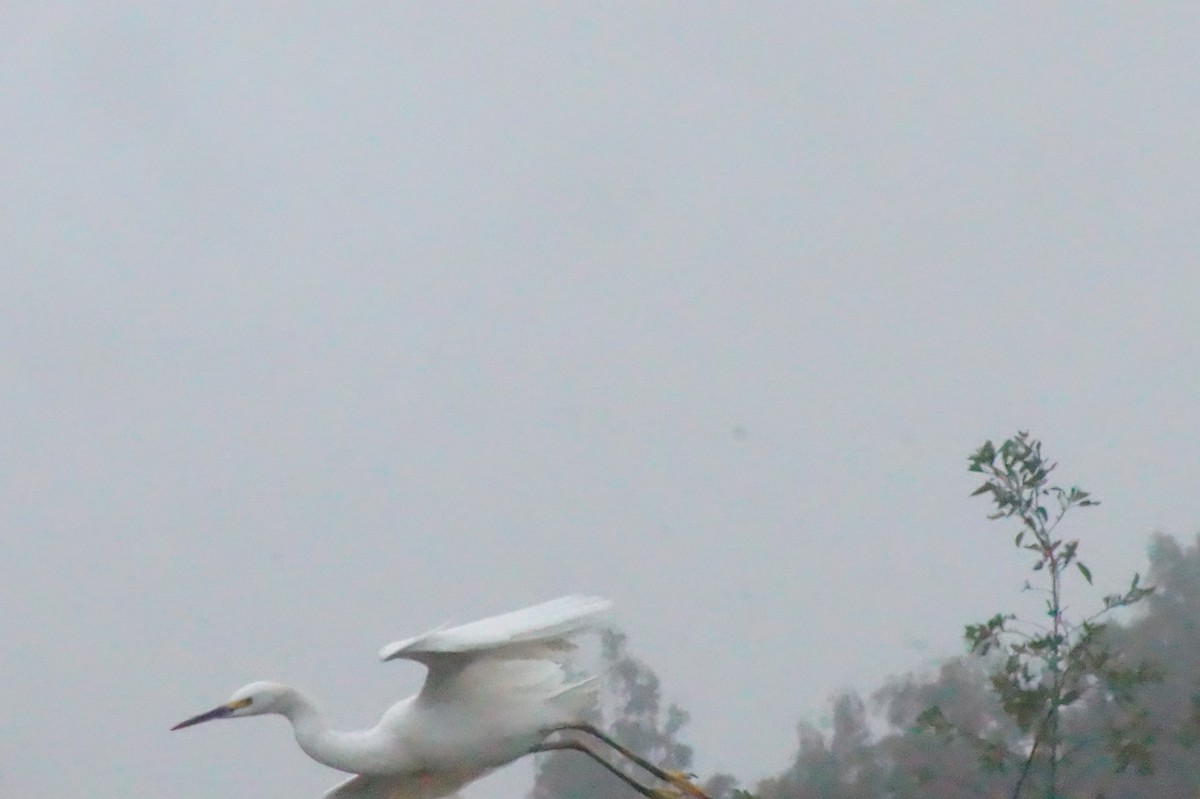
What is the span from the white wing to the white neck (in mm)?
256

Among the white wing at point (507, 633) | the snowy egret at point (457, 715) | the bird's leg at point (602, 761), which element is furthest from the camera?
the bird's leg at point (602, 761)

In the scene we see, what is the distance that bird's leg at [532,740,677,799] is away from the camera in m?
3.29

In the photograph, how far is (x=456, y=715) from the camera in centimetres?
313

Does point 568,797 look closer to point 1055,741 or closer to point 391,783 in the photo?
point 391,783

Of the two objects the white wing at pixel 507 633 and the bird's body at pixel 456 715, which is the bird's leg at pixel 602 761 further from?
the white wing at pixel 507 633

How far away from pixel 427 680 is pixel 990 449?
120 centimetres

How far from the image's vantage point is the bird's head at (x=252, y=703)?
3.14m

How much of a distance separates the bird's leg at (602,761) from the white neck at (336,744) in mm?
298

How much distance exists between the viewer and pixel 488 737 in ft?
10.3

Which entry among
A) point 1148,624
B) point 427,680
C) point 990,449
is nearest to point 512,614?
point 427,680

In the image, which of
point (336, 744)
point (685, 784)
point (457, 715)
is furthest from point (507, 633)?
point (685, 784)

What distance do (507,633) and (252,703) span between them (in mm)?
604

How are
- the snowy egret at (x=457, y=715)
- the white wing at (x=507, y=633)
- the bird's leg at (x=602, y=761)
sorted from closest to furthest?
the white wing at (x=507, y=633) → the snowy egret at (x=457, y=715) → the bird's leg at (x=602, y=761)

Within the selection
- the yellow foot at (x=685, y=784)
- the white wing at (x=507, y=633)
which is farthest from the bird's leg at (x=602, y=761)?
the white wing at (x=507, y=633)
